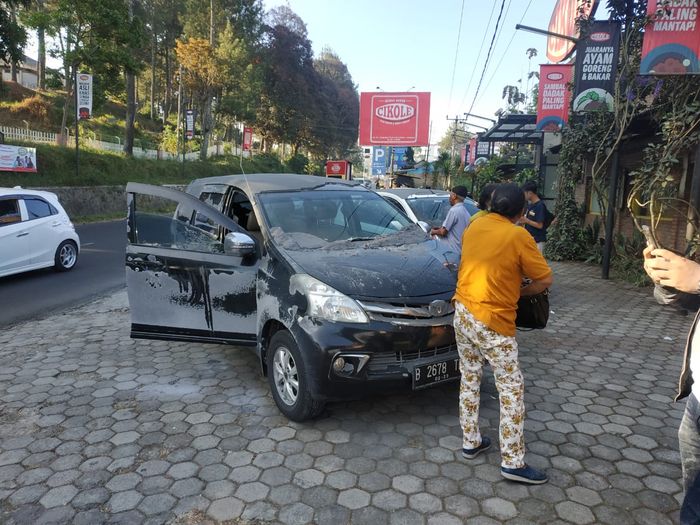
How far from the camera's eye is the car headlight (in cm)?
318

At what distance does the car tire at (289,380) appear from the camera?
328cm

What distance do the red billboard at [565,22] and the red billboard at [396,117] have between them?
1094 centimetres

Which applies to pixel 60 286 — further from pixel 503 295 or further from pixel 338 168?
pixel 338 168

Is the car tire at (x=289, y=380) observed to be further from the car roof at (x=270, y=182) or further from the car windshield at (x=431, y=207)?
the car windshield at (x=431, y=207)

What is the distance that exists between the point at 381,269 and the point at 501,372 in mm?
1127

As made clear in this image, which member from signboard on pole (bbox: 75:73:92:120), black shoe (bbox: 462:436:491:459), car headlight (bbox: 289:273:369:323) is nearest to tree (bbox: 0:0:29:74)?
signboard on pole (bbox: 75:73:92:120)

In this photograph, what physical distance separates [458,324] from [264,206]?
2056 mm

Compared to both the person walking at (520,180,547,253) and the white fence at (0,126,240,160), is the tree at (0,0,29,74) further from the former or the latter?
the person walking at (520,180,547,253)

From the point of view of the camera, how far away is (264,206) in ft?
13.8

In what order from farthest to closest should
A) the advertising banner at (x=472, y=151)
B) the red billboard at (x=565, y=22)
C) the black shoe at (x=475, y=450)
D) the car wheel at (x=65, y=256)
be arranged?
the advertising banner at (x=472, y=151)
the car wheel at (x=65, y=256)
the red billboard at (x=565, y=22)
the black shoe at (x=475, y=450)

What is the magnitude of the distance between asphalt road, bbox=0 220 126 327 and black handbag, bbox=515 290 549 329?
6.12 meters

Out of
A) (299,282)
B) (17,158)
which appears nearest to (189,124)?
(17,158)

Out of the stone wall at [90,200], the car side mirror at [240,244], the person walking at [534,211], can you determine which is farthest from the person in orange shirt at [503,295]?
the stone wall at [90,200]

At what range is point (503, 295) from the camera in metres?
2.70
